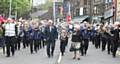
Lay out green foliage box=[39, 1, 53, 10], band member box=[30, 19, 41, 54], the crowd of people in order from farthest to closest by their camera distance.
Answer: green foliage box=[39, 1, 53, 10], band member box=[30, 19, 41, 54], the crowd of people

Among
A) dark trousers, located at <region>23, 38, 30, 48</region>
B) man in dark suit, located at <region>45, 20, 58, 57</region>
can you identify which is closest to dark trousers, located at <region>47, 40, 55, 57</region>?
man in dark suit, located at <region>45, 20, 58, 57</region>

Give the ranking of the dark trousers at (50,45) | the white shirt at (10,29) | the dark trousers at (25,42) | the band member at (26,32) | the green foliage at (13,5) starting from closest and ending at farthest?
the dark trousers at (50,45), the white shirt at (10,29), the band member at (26,32), the dark trousers at (25,42), the green foliage at (13,5)

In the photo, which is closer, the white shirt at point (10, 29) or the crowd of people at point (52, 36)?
the crowd of people at point (52, 36)

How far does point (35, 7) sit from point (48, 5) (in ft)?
36.4

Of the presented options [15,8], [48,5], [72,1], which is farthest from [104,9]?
[48,5]

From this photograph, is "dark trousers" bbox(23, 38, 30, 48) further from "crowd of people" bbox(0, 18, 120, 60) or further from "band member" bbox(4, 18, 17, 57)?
"band member" bbox(4, 18, 17, 57)

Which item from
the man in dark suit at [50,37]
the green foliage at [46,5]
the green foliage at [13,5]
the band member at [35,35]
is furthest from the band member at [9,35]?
the green foliage at [46,5]

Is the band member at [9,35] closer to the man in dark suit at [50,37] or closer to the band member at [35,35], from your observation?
the man in dark suit at [50,37]

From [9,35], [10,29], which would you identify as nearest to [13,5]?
[10,29]

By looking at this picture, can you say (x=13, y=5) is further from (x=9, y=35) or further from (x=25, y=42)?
(x=9, y=35)

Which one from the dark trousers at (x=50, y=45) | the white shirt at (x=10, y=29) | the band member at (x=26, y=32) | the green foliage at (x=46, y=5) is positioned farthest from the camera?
the green foliage at (x=46, y=5)

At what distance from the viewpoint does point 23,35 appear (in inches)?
1195

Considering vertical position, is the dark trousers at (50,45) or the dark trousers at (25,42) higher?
the dark trousers at (50,45)

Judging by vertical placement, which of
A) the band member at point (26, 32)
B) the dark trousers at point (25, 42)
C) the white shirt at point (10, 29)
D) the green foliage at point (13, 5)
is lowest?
the green foliage at point (13, 5)
